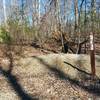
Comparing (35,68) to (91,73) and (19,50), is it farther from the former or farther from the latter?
(19,50)

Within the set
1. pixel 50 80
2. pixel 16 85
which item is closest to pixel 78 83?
pixel 50 80

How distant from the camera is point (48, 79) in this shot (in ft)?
30.4

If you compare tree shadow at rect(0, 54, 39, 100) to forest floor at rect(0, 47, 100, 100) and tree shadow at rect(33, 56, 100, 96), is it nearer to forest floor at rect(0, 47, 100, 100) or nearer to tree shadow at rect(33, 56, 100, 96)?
forest floor at rect(0, 47, 100, 100)

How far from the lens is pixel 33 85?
8680 mm

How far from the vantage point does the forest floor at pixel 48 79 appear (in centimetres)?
772

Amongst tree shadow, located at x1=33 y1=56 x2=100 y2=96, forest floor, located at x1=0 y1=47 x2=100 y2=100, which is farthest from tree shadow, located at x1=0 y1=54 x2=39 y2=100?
tree shadow, located at x1=33 y1=56 x2=100 y2=96

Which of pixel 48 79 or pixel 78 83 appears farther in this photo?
pixel 48 79

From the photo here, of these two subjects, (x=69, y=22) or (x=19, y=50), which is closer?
(x=19, y=50)

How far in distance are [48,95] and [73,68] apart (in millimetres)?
3012

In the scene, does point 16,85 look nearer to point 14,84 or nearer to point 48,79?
point 14,84

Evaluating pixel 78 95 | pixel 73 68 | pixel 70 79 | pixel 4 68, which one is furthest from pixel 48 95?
pixel 4 68

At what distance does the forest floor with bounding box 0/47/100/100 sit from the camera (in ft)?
25.3

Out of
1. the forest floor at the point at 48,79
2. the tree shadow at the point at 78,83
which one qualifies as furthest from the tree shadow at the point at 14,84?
the tree shadow at the point at 78,83

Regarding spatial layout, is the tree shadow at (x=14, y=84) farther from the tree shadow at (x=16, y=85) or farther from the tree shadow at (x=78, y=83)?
the tree shadow at (x=78, y=83)
